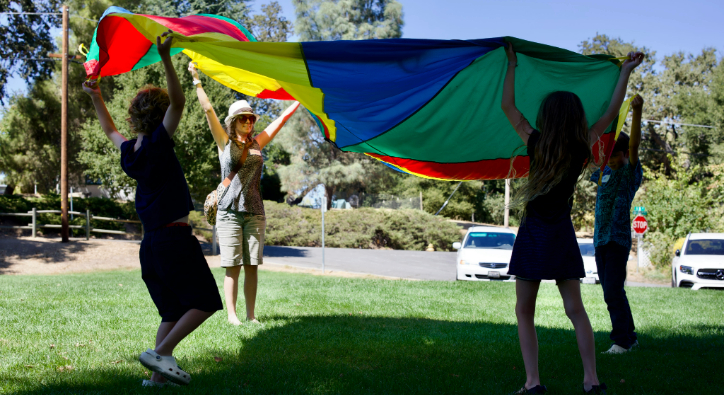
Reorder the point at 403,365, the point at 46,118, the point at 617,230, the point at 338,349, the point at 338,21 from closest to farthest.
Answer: the point at 403,365 → the point at 338,349 → the point at 617,230 → the point at 46,118 → the point at 338,21

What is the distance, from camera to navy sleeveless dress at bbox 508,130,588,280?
2986 mm

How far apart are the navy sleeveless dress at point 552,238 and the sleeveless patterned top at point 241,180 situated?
274 centimetres

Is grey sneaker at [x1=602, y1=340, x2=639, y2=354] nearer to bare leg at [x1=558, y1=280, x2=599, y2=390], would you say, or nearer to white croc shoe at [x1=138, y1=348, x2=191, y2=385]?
bare leg at [x1=558, y1=280, x2=599, y2=390]

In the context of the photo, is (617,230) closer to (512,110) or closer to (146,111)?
(512,110)

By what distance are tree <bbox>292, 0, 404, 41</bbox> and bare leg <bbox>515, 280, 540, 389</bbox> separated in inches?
1283

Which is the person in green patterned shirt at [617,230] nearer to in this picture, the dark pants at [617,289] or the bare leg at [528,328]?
the dark pants at [617,289]

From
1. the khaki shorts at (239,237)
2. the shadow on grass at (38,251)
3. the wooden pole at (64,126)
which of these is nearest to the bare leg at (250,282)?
the khaki shorts at (239,237)

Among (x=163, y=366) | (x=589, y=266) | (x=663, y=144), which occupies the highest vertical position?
(x=663, y=144)

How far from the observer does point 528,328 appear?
10.2 feet

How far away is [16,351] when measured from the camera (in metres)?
3.92

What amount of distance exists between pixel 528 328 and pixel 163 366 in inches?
84.5

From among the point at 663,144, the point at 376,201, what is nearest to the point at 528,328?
the point at 376,201

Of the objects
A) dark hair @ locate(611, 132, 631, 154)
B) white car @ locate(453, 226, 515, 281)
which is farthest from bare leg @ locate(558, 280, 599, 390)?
white car @ locate(453, 226, 515, 281)

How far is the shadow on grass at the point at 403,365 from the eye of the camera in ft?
10.6
